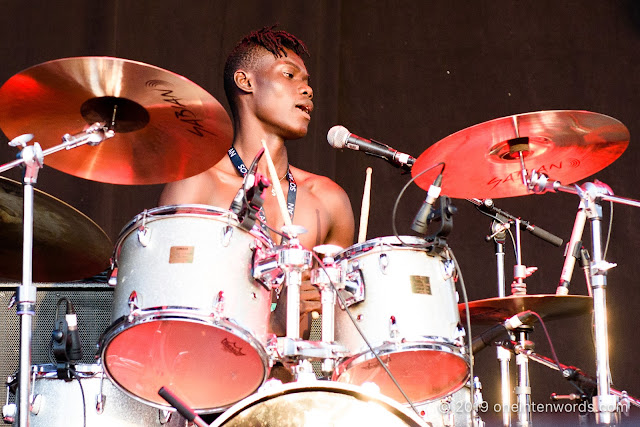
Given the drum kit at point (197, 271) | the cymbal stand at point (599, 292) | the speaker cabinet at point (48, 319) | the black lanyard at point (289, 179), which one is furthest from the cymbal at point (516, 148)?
the speaker cabinet at point (48, 319)

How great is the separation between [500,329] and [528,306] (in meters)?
0.13

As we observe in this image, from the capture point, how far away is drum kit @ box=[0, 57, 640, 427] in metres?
2.40

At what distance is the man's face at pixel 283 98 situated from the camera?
11.1 ft

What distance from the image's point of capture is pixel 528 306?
10.7 ft

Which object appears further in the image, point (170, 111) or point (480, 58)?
point (480, 58)

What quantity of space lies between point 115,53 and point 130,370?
206 centimetres

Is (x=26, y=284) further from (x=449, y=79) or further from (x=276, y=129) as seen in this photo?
(x=449, y=79)

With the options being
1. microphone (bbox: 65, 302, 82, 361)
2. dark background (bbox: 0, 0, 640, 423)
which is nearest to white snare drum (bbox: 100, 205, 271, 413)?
microphone (bbox: 65, 302, 82, 361)

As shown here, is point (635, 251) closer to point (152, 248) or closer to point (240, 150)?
point (240, 150)

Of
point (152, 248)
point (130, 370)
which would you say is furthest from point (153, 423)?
point (152, 248)

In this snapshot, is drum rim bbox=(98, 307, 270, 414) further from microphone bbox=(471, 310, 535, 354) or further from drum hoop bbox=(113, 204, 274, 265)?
microphone bbox=(471, 310, 535, 354)

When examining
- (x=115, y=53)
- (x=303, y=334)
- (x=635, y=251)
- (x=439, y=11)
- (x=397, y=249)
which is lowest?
(x=303, y=334)

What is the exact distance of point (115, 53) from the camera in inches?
166

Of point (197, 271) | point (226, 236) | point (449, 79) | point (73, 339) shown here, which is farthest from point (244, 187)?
point (449, 79)
